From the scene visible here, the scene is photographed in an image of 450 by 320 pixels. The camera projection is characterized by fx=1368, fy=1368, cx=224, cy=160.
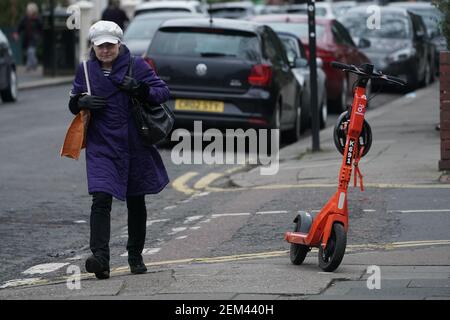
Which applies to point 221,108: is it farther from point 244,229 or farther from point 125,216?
point 244,229

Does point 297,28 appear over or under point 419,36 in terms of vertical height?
over

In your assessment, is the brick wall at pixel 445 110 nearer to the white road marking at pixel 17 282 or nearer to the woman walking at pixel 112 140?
the woman walking at pixel 112 140

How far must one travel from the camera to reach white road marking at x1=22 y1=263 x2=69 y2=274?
32.7 feet

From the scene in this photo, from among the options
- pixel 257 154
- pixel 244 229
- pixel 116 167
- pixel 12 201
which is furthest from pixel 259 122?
pixel 116 167

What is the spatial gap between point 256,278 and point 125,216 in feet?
14.4

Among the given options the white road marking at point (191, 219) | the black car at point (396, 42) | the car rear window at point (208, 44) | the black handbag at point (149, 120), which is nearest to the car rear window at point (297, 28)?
the black car at point (396, 42)

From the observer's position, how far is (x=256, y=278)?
336 inches

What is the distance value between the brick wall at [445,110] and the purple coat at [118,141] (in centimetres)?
537

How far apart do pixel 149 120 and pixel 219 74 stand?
866cm

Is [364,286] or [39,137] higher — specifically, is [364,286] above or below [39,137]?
above

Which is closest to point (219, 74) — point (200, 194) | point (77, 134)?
point (200, 194)

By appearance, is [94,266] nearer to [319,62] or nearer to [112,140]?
[112,140]

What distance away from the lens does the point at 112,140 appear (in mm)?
8984

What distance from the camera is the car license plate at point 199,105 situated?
693 inches
